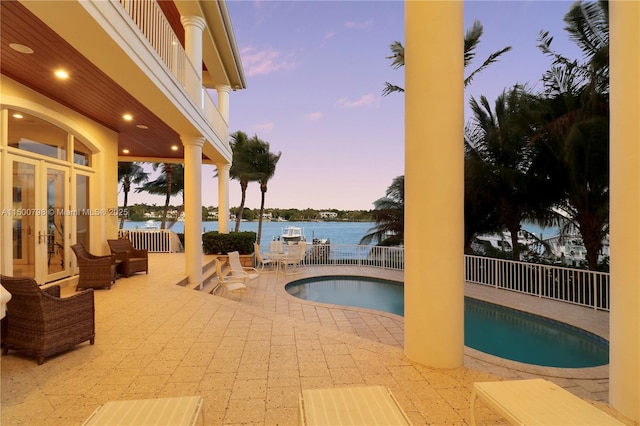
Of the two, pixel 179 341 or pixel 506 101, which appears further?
pixel 506 101

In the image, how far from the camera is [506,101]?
424 inches

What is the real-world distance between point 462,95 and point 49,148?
7491 millimetres

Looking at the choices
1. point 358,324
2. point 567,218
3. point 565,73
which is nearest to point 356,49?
point 565,73

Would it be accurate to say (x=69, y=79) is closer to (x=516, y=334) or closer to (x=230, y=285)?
(x=230, y=285)

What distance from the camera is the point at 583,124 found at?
6652mm

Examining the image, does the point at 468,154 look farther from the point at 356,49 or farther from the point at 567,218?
the point at 356,49

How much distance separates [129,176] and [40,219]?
63.1 ft

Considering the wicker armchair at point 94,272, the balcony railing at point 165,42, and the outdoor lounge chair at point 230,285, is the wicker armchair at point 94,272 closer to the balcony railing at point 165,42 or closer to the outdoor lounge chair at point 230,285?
the outdoor lounge chair at point 230,285

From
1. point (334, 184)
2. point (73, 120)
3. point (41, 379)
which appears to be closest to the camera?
point (41, 379)

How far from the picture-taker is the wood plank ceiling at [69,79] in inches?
139

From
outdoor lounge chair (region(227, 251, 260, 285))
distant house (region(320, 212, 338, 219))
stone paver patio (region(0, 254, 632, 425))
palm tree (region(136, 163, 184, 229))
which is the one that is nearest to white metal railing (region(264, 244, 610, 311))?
stone paver patio (region(0, 254, 632, 425))

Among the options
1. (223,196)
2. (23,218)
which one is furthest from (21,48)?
(223,196)
